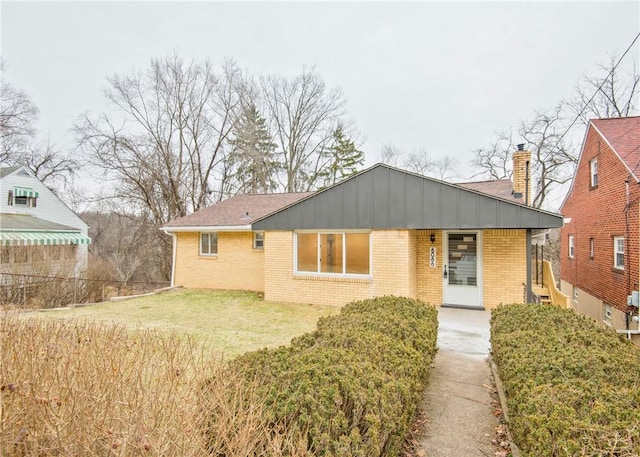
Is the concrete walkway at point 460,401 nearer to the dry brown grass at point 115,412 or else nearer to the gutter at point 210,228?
the dry brown grass at point 115,412

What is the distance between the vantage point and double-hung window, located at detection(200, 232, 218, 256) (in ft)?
51.1

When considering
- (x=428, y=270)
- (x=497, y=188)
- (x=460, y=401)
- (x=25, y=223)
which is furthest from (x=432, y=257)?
(x=25, y=223)

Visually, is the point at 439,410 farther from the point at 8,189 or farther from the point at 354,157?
the point at 354,157

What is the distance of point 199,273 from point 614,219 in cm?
1788

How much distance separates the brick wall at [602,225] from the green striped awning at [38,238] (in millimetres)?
25438

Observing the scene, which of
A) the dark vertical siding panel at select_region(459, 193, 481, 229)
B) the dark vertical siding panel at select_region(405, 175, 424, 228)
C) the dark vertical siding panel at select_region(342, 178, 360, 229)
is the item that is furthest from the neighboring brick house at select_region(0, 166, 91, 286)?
the dark vertical siding panel at select_region(459, 193, 481, 229)

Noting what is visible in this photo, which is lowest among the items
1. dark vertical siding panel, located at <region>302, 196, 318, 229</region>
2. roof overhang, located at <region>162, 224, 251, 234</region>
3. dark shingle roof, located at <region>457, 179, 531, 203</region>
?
roof overhang, located at <region>162, 224, 251, 234</region>

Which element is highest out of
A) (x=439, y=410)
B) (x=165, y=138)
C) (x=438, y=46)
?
(x=438, y=46)

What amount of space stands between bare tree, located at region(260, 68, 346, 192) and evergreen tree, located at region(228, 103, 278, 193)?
0.98 m

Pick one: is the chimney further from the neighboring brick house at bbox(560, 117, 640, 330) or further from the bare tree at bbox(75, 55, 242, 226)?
the bare tree at bbox(75, 55, 242, 226)

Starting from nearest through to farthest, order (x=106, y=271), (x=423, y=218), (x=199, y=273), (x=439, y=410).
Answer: (x=439, y=410) < (x=423, y=218) < (x=199, y=273) < (x=106, y=271)

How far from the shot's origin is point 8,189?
2048 centimetres

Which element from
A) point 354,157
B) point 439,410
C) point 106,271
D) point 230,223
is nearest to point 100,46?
point 230,223

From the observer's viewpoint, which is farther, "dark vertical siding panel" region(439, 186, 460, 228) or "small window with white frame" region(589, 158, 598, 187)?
"small window with white frame" region(589, 158, 598, 187)
